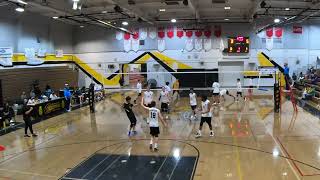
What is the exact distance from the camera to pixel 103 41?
34719 millimetres

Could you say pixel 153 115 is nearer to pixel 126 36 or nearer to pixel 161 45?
pixel 161 45

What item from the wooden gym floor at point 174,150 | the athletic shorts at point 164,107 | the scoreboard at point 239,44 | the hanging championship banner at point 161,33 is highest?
the hanging championship banner at point 161,33

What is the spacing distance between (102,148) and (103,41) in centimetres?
2342

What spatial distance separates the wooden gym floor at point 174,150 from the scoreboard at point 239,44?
46.0 feet

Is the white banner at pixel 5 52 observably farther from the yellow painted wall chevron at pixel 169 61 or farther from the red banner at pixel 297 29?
the red banner at pixel 297 29

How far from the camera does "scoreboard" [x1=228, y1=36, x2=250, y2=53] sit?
31.7 m

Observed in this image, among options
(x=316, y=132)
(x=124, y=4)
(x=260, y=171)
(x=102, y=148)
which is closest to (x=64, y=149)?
(x=102, y=148)

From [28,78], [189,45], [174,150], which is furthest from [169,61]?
[174,150]

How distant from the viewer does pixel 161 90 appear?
24031mm

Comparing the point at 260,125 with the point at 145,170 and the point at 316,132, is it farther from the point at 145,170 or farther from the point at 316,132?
the point at 145,170

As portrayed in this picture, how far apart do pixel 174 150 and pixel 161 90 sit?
12.2 metres

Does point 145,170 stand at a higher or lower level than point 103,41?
lower

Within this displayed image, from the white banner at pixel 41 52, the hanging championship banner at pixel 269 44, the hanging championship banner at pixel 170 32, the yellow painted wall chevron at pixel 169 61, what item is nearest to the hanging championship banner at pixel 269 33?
the hanging championship banner at pixel 269 44

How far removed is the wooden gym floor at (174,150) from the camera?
9766 mm
